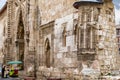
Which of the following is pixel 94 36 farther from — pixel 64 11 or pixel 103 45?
pixel 64 11

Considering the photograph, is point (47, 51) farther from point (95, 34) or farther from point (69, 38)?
point (95, 34)

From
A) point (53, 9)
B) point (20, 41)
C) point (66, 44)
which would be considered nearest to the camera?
point (66, 44)

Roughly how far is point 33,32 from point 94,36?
224 inches

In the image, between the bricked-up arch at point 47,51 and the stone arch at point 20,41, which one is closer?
the bricked-up arch at point 47,51

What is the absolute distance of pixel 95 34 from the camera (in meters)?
A: 9.39

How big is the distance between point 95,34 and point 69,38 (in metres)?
1.47

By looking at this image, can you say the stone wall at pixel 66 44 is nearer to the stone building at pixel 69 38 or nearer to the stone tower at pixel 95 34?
the stone building at pixel 69 38

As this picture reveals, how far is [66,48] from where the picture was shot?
35.6 feet

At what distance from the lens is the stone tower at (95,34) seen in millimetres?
9336

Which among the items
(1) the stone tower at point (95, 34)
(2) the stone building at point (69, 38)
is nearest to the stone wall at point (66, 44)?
(2) the stone building at point (69, 38)

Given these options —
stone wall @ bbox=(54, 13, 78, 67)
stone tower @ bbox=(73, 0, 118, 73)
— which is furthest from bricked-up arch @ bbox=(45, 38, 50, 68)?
stone tower @ bbox=(73, 0, 118, 73)

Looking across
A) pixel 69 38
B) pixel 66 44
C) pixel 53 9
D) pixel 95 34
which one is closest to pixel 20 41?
pixel 53 9

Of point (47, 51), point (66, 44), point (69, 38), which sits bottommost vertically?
point (47, 51)

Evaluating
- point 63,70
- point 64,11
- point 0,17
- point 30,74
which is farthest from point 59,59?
point 0,17
